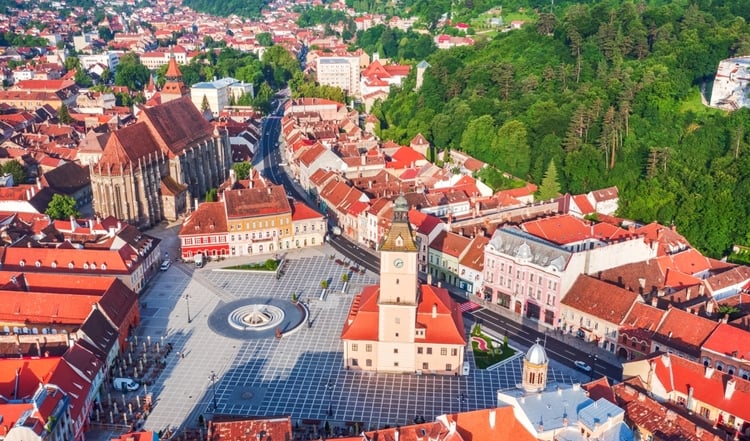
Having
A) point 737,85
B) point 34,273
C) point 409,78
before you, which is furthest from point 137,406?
point 409,78

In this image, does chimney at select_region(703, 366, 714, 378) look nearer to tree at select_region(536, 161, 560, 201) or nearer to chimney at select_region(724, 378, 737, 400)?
chimney at select_region(724, 378, 737, 400)

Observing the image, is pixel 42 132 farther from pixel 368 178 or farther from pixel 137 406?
pixel 137 406

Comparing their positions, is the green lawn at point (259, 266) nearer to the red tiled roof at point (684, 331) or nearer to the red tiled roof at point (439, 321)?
the red tiled roof at point (439, 321)

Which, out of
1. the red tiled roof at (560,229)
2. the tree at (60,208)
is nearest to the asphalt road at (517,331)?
the red tiled roof at (560,229)

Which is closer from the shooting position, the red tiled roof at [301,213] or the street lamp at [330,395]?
the street lamp at [330,395]

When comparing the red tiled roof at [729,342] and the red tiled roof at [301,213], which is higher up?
the red tiled roof at [729,342]
